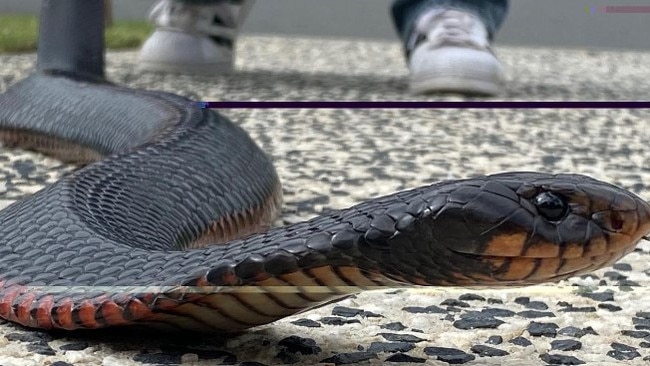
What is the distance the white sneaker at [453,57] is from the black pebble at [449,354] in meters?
1.36

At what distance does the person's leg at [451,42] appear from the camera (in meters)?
2.02

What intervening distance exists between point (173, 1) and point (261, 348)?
5.83 ft

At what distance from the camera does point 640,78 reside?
8.67 ft

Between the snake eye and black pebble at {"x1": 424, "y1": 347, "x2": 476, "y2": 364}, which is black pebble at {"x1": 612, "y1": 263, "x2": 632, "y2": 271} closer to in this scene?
black pebble at {"x1": 424, "y1": 347, "x2": 476, "y2": 364}

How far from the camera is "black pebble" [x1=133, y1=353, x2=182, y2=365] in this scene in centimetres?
63

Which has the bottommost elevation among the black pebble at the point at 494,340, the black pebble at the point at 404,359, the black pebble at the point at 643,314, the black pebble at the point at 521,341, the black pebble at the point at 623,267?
the black pebble at the point at 494,340

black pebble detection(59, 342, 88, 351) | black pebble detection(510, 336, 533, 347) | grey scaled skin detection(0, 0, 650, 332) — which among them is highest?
grey scaled skin detection(0, 0, 650, 332)

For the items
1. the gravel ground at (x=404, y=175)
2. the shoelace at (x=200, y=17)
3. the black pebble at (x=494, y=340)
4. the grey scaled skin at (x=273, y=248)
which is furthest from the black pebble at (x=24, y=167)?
the shoelace at (x=200, y=17)

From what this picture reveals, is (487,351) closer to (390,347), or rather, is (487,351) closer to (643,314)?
(390,347)

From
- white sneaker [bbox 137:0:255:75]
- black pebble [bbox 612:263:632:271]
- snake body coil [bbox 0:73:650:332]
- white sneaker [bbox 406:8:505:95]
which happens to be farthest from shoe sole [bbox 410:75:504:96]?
snake body coil [bbox 0:73:650:332]

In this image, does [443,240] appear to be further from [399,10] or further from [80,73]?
[399,10]

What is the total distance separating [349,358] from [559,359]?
0.13 metres

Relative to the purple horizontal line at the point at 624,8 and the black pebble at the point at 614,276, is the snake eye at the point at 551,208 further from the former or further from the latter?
the black pebble at the point at 614,276

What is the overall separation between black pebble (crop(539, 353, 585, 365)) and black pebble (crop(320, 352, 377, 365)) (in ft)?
0.34
